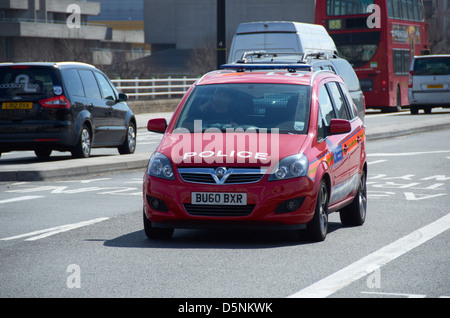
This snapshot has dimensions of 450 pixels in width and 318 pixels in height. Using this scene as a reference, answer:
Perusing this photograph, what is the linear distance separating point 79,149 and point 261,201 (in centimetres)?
991

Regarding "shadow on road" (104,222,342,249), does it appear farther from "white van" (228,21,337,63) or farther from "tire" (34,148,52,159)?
"white van" (228,21,337,63)

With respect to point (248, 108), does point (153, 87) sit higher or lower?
lower

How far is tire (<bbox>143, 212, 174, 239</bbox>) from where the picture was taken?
8953 millimetres

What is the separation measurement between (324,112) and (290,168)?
1.29 meters

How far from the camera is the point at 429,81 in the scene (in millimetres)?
37469

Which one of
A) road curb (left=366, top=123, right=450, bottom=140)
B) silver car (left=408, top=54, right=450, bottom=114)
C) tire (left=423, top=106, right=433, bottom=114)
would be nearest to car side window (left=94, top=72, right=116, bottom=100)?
road curb (left=366, top=123, right=450, bottom=140)

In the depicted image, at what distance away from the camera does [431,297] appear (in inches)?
246

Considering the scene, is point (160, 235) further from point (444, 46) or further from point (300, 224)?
point (444, 46)

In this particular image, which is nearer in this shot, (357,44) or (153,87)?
(357,44)

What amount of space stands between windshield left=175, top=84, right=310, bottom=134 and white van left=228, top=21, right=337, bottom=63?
14.0 m

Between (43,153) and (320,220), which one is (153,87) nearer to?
(43,153)

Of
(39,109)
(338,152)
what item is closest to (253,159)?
(338,152)

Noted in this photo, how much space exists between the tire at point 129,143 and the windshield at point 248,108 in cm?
1050

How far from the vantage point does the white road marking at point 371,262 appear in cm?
646
